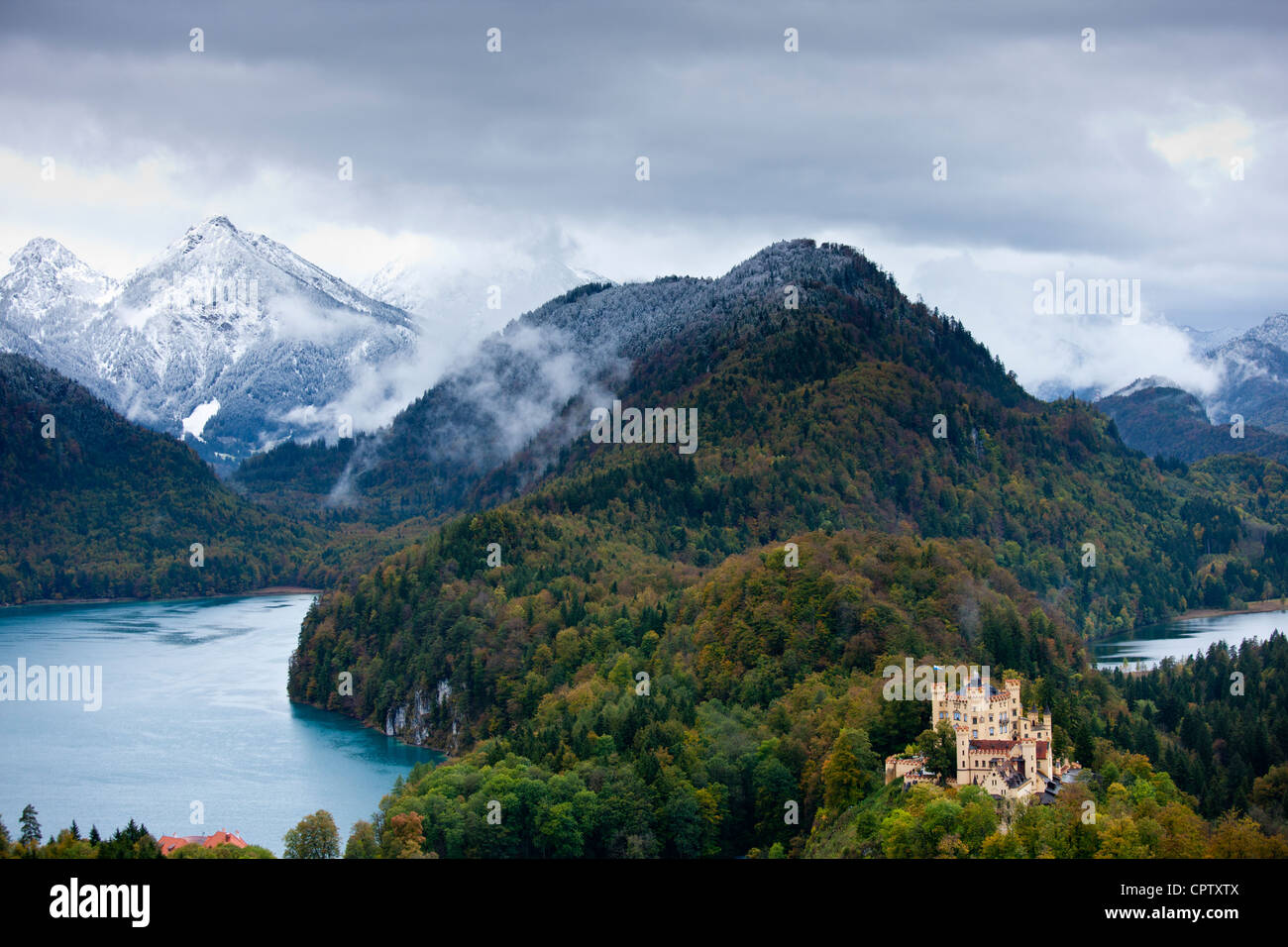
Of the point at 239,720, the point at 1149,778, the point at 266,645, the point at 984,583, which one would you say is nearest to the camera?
the point at 1149,778

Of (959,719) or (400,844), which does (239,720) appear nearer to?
(400,844)

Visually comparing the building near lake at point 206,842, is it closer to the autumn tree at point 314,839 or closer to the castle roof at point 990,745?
the autumn tree at point 314,839

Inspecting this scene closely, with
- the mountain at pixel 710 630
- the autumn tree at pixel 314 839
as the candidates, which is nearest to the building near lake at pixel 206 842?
the autumn tree at pixel 314 839

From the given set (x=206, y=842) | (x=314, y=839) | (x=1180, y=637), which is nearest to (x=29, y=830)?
(x=206, y=842)

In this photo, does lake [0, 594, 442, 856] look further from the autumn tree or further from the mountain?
the autumn tree
